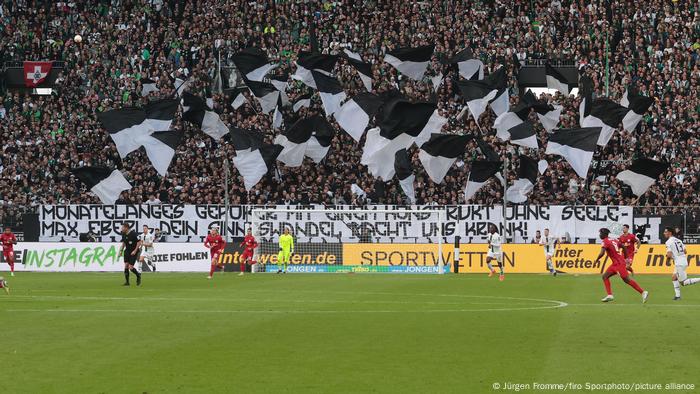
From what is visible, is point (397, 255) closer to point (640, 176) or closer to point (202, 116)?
point (640, 176)

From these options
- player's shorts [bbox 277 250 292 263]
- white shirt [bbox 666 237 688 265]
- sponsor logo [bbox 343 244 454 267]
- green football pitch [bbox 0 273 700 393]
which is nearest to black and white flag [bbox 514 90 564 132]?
sponsor logo [bbox 343 244 454 267]

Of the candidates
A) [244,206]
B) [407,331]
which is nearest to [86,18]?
[244,206]

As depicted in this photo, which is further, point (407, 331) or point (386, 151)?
point (386, 151)

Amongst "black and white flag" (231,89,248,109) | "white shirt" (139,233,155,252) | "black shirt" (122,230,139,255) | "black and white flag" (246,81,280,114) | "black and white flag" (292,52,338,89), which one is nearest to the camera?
"black shirt" (122,230,139,255)

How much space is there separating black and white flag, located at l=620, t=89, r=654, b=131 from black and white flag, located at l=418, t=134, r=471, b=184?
8010mm

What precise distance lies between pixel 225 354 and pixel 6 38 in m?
54.5

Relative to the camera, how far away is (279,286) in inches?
1556

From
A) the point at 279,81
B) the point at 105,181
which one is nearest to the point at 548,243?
the point at 279,81

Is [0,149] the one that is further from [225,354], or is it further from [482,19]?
[225,354]

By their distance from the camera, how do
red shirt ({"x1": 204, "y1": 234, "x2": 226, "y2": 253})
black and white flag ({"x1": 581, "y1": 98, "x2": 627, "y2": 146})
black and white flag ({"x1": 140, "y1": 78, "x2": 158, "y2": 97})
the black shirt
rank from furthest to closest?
Answer: black and white flag ({"x1": 140, "y1": 78, "x2": 158, "y2": 97}) → black and white flag ({"x1": 581, "y1": 98, "x2": 627, "y2": 146}) → red shirt ({"x1": 204, "y1": 234, "x2": 226, "y2": 253}) → the black shirt

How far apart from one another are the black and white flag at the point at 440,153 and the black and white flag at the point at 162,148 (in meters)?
12.1

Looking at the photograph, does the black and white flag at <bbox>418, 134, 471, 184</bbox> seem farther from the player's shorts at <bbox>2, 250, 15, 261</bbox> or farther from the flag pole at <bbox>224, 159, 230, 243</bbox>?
the player's shorts at <bbox>2, 250, 15, 261</bbox>

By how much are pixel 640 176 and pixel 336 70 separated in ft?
59.8

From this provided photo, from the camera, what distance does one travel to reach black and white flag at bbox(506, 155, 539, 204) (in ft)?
172
